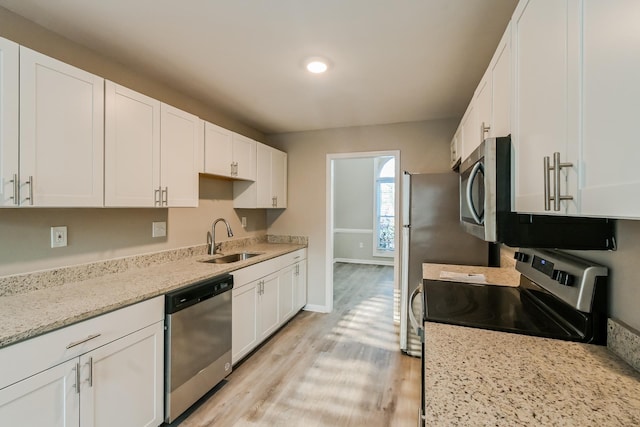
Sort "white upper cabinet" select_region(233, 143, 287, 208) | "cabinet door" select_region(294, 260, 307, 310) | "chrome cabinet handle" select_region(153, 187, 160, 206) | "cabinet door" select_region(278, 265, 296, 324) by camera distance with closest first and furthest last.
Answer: "chrome cabinet handle" select_region(153, 187, 160, 206) < "cabinet door" select_region(278, 265, 296, 324) < "white upper cabinet" select_region(233, 143, 287, 208) < "cabinet door" select_region(294, 260, 307, 310)

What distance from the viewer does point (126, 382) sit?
1.52 meters

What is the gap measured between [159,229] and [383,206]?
527cm

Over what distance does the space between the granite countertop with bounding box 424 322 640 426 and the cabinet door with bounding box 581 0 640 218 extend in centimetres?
47

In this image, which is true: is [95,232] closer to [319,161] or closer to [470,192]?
[470,192]

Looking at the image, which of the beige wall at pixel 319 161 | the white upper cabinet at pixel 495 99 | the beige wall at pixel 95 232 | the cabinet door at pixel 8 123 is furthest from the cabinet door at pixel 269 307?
the white upper cabinet at pixel 495 99

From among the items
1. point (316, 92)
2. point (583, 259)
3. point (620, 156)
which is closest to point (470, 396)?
point (620, 156)

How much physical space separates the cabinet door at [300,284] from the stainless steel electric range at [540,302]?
2.17 metres

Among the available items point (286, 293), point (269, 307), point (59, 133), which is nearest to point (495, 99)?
point (59, 133)

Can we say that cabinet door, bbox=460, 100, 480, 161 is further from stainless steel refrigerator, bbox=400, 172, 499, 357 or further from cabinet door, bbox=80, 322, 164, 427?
cabinet door, bbox=80, 322, 164, 427

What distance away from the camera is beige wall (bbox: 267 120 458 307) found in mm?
3422

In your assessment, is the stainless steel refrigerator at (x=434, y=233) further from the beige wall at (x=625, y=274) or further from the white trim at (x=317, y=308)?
the beige wall at (x=625, y=274)

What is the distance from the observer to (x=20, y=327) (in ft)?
3.76

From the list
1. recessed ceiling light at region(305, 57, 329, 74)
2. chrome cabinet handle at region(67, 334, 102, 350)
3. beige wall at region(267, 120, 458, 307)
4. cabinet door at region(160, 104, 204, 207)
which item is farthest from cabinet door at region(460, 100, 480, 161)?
chrome cabinet handle at region(67, 334, 102, 350)

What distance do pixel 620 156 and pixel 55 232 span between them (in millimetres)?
2405
